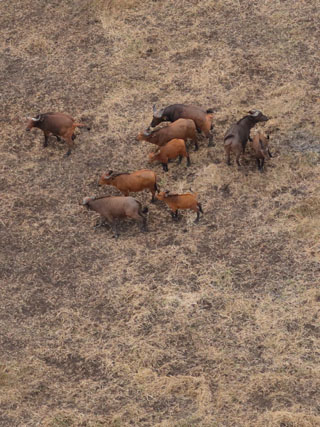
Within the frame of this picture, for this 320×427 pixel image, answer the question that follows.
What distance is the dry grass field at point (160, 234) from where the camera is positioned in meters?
8.52

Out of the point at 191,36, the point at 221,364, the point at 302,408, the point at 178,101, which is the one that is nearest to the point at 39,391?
the point at 221,364

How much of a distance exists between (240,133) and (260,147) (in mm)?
486

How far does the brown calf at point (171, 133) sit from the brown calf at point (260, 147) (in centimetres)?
103

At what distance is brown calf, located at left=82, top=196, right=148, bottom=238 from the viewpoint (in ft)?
35.1

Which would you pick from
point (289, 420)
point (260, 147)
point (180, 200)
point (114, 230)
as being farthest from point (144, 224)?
point (289, 420)

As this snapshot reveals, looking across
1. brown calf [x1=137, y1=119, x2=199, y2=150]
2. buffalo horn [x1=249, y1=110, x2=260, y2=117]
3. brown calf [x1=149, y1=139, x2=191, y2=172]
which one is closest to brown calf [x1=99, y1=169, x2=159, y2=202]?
brown calf [x1=149, y1=139, x2=191, y2=172]

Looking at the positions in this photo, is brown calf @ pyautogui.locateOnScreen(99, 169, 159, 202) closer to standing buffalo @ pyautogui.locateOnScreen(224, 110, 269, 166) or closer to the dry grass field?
the dry grass field

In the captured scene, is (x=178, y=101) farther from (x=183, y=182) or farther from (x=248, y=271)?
(x=248, y=271)

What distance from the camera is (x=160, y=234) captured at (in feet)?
35.2

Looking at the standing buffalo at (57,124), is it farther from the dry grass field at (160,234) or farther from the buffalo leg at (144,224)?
the buffalo leg at (144,224)

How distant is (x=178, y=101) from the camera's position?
13297 mm

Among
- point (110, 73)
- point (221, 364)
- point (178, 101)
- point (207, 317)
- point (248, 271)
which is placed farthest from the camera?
point (110, 73)

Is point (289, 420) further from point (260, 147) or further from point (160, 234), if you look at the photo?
point (260, 147)

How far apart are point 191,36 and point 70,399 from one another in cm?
864
